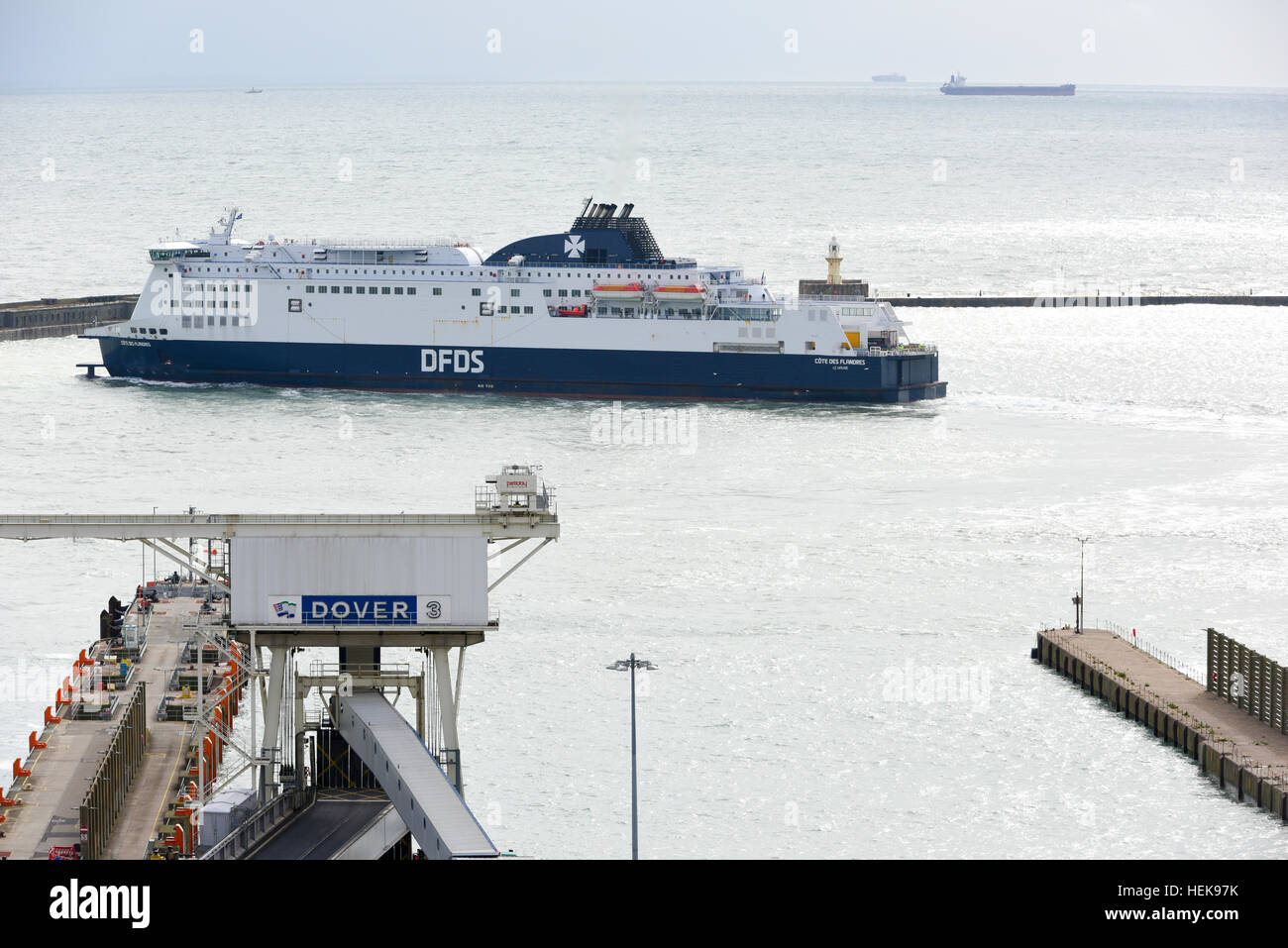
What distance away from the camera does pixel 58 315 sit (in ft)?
339

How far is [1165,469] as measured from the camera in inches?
2579

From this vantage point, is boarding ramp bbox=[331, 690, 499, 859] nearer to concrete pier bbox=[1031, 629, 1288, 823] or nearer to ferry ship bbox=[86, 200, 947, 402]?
concrete pier bbox=[1031, 629, 1288, 823]

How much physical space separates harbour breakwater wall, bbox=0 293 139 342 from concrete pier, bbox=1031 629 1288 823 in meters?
67.4

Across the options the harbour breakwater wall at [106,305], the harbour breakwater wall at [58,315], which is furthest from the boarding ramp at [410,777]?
the harbour breakwater wall at [58,315]

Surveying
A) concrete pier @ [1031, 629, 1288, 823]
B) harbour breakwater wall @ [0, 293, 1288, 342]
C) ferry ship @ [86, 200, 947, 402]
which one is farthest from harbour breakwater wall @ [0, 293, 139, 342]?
concrete pier @ [1031, 629, 1288, 823]

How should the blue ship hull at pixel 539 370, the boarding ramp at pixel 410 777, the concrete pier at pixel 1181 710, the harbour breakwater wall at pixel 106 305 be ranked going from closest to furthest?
the boarding ramp at pixel 410 777, the concrete pier at pixel 1181 710, the blue ship hull at pixel 539 370, the harbour breakwater wall at pixel 106 305

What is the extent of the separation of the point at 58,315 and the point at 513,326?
1093 inches

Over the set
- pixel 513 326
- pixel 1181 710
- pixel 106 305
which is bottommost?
pixel 1181 710

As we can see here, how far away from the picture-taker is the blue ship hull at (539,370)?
276 ft

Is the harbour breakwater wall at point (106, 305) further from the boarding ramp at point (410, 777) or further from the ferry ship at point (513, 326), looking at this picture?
the boarding ramp at point (410, 777)

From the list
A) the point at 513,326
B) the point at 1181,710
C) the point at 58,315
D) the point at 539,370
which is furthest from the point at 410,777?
the point at 58,315

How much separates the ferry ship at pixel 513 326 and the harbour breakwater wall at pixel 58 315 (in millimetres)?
12880

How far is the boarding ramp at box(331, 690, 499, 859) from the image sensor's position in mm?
29594

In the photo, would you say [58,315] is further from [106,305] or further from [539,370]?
[539,370]
